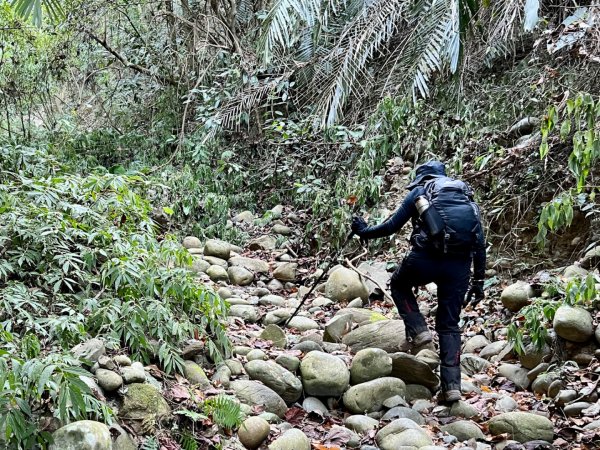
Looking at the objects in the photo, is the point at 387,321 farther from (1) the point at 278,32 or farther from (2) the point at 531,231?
(1) the point at 278,32

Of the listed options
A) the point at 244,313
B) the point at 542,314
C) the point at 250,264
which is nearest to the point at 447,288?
the point at 542,314

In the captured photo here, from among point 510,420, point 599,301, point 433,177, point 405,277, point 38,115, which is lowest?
point 510,420

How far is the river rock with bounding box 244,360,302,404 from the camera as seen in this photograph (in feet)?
13.8

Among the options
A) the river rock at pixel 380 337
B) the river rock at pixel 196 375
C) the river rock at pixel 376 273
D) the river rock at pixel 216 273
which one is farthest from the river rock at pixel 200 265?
the river rock at pixel 196 375

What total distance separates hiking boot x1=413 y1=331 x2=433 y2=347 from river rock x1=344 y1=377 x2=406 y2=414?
500 mm

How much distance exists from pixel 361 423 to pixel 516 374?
1496mm

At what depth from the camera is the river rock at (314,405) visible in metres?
4.23

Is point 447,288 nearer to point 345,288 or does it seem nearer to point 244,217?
point 345,288

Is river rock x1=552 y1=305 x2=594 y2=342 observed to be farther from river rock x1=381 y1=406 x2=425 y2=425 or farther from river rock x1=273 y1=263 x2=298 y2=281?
river rock x1=273 y1=263 x2=298 y2=281

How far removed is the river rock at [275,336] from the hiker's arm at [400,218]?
1.09m

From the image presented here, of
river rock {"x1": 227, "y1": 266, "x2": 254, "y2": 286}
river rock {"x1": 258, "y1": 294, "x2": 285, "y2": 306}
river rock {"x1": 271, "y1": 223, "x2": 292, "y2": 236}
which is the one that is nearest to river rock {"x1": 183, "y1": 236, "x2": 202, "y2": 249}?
river rock {"x1": 227, "y1": 266, "x2": 254, "y2": 286}

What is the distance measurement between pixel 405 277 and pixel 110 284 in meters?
2.12

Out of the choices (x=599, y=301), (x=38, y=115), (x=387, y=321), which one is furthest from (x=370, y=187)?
(x=38, y=115)

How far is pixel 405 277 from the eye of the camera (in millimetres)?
4719
